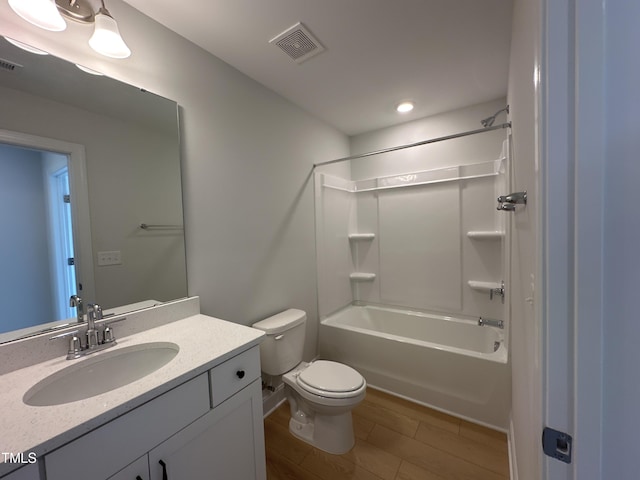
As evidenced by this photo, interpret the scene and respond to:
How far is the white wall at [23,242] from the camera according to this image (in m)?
0.94

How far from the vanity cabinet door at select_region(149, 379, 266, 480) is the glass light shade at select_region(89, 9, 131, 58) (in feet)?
5.07

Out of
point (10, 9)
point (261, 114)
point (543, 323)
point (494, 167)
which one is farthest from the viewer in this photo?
point (494, 167)

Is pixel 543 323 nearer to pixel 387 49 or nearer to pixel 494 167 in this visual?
pixel 387 49

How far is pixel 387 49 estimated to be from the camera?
156 cm

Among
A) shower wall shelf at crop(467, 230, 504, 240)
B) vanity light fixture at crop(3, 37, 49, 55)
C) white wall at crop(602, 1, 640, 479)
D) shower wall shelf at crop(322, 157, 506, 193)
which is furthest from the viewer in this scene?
shower wall shelf at crop(322, 157, 506, 193)

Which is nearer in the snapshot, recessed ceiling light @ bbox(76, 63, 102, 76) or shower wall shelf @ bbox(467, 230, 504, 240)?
recessed ceiling light @ bbox(76, 63, 102, 76)

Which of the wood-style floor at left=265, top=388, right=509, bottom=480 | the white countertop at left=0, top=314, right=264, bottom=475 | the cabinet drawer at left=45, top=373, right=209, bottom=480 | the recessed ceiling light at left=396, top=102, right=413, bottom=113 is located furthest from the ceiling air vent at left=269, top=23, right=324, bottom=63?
the wood-style floor at left=265, top=388, right=509, bottom=480

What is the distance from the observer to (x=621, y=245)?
0.38 m

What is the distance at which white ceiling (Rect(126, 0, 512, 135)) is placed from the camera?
127cm

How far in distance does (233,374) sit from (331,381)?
0.75 m

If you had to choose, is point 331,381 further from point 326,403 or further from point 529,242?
point 529,242

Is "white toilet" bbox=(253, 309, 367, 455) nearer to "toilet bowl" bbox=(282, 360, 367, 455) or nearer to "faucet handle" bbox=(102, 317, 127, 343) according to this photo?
"toilet bowl" bbox=(282, 360, 367, 455)

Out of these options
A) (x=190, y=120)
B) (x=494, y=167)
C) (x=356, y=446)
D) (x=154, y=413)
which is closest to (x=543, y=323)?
(x=154, y=413)

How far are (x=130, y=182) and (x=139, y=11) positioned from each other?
2.78ft
